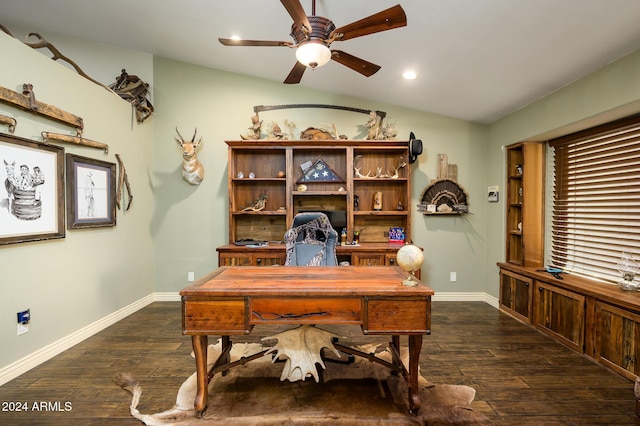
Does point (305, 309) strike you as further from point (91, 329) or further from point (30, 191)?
point (91, 329)

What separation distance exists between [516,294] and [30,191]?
4.81m

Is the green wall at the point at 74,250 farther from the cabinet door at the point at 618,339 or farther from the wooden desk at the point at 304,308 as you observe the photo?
the cabinet door at the point at 618,339

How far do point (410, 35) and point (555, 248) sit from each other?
9.33ft

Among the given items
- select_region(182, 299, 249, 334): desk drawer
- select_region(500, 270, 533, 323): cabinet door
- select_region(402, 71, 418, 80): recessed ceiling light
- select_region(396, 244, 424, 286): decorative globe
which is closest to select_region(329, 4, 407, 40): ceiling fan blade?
select_region(396, 244, 424, 286): decorative globe

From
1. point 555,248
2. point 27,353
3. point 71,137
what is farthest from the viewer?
point 555,248

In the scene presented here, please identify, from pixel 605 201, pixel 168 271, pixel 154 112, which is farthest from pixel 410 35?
pixel 168 271

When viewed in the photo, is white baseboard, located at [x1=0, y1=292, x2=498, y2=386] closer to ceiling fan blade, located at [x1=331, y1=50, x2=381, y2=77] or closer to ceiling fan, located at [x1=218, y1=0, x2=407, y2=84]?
ceiling fan, located at [x1=218, y1=0, x2=407, y2=84]

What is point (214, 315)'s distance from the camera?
1.71 metres

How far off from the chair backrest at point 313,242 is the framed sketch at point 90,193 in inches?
79.9

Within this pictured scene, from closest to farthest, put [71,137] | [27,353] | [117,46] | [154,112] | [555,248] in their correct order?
[27,353], [71,137], [555,248], [117,46], [154,112]

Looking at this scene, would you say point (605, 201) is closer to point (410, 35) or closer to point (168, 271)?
point (410, 35)

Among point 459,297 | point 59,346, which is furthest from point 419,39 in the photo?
point 59,346

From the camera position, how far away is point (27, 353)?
2355 millimetres

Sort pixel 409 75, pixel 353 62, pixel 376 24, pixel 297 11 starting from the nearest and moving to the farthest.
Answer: pixel 297 11, pixel 376 24, pixel 353 62, pixel 409 75
